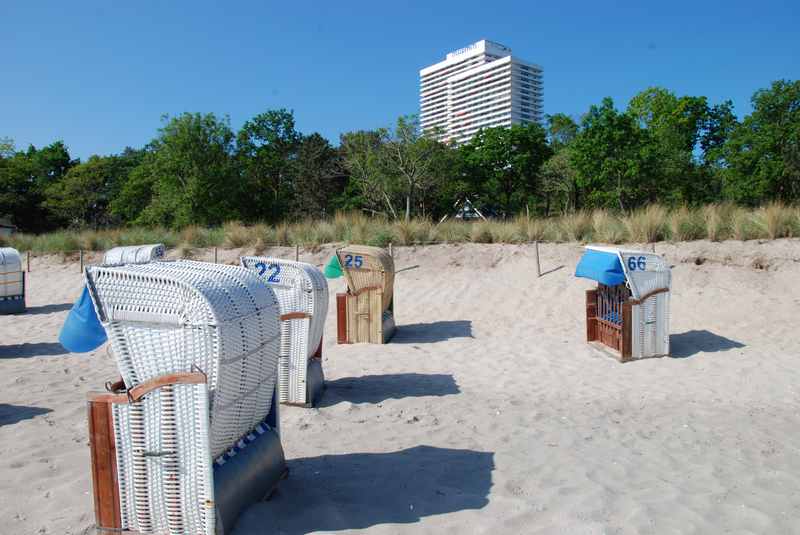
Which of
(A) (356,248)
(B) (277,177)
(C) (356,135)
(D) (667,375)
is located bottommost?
(D) (667,375)

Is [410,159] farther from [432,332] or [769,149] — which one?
[432,332]

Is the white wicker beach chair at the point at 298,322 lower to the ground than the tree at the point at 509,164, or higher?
lower

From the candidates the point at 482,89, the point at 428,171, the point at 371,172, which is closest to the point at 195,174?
the point at 371,172

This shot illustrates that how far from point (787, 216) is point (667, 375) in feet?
28.5

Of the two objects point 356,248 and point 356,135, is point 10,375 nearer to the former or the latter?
point 356,248

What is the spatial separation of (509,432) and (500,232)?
484 inches

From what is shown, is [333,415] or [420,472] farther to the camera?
[333,415]

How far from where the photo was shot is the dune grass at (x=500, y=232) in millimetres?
14641

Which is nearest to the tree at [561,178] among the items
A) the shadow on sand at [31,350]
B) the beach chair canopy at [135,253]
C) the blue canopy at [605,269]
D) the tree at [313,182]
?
the tree at [313,182]

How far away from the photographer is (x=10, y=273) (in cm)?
1304

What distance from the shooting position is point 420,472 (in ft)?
14.1

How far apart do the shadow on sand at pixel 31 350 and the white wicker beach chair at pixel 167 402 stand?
7063 millimetres

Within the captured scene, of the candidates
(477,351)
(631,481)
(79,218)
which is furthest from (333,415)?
(79,218)

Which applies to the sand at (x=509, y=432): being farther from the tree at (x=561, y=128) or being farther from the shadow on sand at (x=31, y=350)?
the tree at (x=561, y=128)
